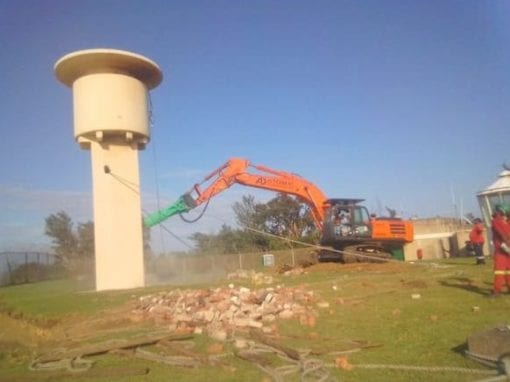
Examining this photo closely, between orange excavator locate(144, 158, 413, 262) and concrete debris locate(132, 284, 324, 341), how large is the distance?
9726 mm

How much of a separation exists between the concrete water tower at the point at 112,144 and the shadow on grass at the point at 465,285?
41.2 ft

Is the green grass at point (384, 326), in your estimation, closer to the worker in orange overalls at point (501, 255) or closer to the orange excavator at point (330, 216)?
the worker in orange overalls at point (501, 255)

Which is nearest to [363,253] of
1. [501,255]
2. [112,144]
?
[501,255]

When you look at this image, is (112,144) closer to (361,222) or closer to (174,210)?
(174,210)

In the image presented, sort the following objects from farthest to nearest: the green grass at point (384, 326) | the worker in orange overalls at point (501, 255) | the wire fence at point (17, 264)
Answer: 1. the wire fence at point (17, 264)
2. the worker in orange overalls at point (501, 255)
3. the green grass at point (384, 326)

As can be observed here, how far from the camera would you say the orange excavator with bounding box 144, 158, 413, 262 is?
22.3 m

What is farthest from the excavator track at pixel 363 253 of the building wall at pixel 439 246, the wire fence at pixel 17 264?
the wire fence at pixel 17 264

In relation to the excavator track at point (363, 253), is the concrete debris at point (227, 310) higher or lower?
lower

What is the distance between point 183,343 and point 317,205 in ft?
54.3

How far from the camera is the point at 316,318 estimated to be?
10047 mm

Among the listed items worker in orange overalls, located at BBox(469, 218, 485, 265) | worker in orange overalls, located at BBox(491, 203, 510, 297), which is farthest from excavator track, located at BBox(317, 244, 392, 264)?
worker in orange overalls, located at BBox(491, 203, 510, 297)

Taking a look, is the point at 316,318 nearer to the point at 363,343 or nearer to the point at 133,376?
the point at 363,343

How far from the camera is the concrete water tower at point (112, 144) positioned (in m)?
20.4

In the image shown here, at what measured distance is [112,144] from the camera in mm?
21281
